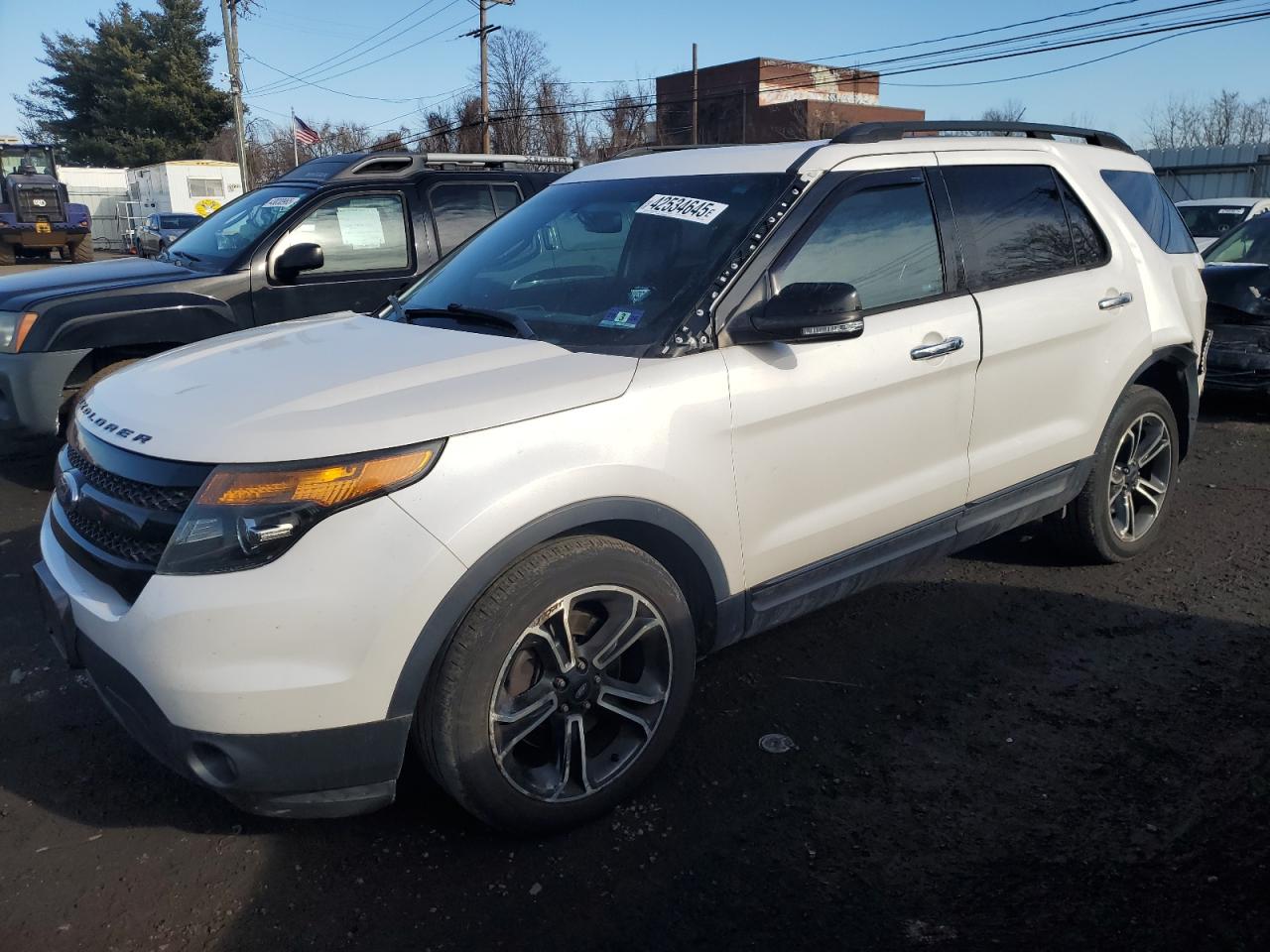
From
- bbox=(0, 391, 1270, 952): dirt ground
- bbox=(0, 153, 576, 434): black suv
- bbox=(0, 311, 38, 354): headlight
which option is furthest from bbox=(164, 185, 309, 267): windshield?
bbox=(0, 391, 1270, 952): dirt ground

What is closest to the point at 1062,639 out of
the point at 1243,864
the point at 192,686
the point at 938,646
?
the point at 938,646

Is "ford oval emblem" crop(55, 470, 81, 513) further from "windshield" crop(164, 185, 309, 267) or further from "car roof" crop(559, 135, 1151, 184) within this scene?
"windshield" crop(164, 185, 309, 267)

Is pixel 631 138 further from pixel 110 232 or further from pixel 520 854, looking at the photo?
pixel 520 854

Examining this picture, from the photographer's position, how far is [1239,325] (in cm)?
753

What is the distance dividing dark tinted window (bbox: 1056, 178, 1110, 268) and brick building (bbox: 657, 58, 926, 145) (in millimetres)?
41461

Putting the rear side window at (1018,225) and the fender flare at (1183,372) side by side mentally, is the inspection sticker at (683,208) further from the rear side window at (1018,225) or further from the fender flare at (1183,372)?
the fender flare at (1183,372)

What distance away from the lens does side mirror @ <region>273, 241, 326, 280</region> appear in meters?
5.95

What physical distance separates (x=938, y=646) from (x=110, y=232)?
50990mm

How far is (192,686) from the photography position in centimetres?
229

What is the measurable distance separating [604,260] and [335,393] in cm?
126

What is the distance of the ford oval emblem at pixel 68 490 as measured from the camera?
9.08ft

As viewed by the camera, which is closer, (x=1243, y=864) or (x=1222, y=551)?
(x=1243, y=864)

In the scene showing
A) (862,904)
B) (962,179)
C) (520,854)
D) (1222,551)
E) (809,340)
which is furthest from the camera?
(1222,551)

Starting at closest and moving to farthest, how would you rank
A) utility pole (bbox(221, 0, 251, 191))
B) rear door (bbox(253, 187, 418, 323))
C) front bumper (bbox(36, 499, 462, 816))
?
front bumper (bbox(36, 499, 462, 816)), rear door (bbox(253, 187, 418, 323)), utility pole (bbox(221, 0, 251, 191))
